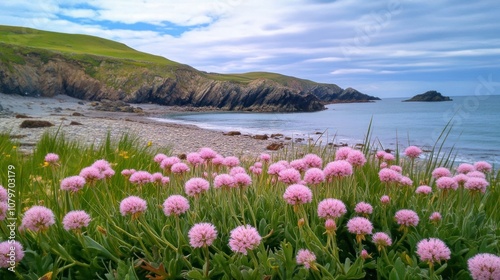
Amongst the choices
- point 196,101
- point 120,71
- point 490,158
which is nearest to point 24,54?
point 120,71

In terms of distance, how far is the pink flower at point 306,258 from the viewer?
1.94 metres

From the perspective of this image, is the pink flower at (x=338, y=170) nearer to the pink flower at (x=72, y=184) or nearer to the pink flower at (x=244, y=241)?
the pink flower at (x=244, y=241)

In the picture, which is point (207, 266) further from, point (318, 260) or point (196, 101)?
point (196, 101)

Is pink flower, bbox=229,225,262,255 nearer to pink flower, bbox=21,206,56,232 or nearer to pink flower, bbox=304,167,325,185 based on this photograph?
pink flower, bbox=304,167,325,185

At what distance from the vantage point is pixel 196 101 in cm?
7981

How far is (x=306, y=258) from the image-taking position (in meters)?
1.99

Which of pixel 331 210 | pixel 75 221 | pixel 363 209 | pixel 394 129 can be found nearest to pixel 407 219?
pixel 363 209

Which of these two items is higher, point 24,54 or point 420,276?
point 24,54

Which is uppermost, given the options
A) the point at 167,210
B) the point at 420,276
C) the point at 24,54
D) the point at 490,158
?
the point at 24,54

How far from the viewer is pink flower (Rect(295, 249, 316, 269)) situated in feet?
6.37

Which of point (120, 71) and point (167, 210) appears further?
point (120, 71)

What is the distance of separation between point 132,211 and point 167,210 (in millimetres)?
239

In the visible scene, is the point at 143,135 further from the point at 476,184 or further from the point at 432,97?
the point at 432,97

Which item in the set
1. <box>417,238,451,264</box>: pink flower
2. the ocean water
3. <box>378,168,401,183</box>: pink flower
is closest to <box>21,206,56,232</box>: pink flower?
<box>417,238,451,264</box>: pink flower
